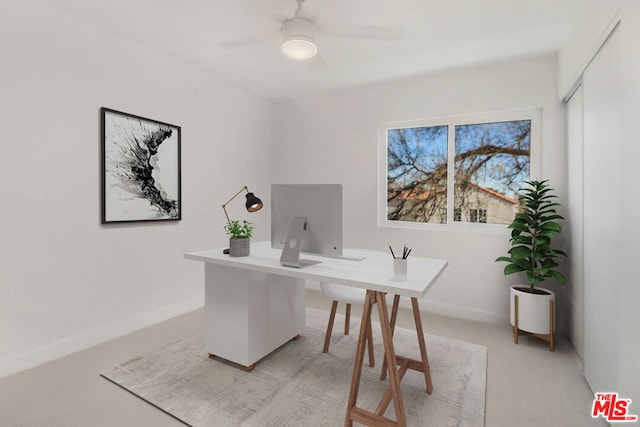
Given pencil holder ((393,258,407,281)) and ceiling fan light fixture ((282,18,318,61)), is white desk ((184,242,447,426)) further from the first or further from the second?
ceiling fan light fixture ((282,18,318,61))

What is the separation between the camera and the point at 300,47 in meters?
2.19

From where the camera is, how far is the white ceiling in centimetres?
221

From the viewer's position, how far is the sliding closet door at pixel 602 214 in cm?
166

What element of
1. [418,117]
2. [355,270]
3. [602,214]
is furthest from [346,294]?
[418,117]

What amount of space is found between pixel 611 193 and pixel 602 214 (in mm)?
200

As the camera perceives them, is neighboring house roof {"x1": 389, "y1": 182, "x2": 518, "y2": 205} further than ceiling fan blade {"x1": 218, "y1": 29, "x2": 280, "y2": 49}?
Yes

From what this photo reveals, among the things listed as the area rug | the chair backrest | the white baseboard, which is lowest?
the area rug

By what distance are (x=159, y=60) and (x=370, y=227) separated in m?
2.80

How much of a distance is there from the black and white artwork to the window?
233 cm

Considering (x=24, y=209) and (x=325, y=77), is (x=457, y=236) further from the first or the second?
(x=24, y=209)

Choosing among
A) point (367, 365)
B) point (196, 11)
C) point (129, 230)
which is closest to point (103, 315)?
point (129, 230)

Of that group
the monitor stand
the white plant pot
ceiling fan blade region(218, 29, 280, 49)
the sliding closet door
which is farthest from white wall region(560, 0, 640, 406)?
ceiling fan blade region(218, 29, 280, 49)

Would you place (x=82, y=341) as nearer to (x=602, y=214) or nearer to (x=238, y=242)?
(x=238, y=242)

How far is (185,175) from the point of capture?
3.36 m
